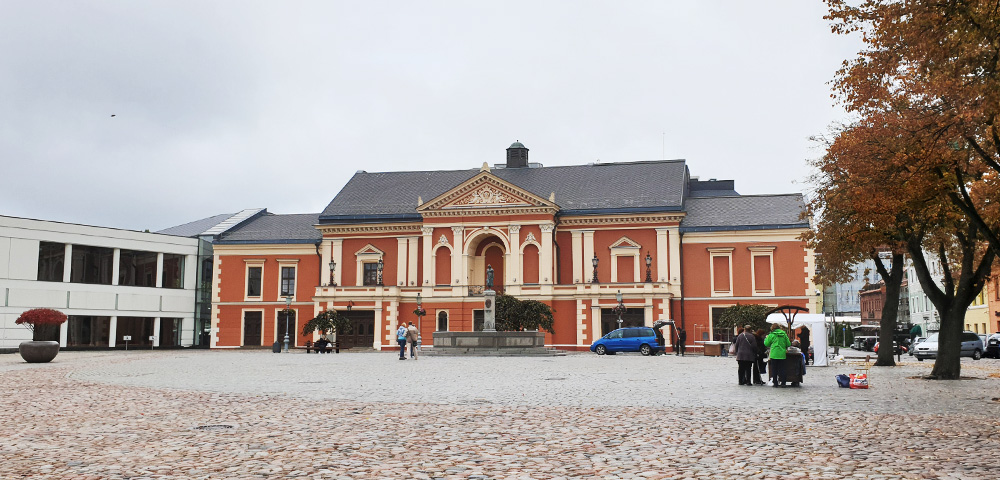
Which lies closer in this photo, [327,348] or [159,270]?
[327,348]

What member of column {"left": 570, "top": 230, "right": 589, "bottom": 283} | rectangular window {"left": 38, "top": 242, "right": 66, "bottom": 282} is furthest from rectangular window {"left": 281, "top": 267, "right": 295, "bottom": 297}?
column {"left": 570, "top": 230, "right": 589, "bottom": 283}

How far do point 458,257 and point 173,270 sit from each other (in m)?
19.9

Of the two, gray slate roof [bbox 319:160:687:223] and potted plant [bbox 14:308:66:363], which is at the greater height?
gray slate roof [bbox 319:160:687:223]

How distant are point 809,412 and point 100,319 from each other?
49.6 metres

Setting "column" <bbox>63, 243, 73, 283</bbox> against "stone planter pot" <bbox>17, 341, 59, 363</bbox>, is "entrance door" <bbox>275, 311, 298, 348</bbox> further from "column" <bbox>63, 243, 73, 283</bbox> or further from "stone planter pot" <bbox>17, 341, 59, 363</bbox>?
"stone planter pot" <bbox>17, 341, 59, 363</bbox>

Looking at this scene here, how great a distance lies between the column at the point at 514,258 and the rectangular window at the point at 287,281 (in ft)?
49.8

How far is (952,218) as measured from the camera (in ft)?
70.4

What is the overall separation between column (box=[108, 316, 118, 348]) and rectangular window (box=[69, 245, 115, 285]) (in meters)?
2.39

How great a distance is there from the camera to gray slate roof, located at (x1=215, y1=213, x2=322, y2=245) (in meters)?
59.3

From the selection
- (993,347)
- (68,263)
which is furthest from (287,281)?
(993,347)

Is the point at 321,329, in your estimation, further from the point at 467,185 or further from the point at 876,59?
the point at 876,59

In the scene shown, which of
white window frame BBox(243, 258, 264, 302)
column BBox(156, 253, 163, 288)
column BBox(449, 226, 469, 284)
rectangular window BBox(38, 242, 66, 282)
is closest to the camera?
rectangular window BBox(38, 242, 66, 282)

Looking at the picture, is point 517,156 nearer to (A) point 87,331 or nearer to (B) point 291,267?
(B) point 291,267

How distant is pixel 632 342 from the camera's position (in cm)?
4375
